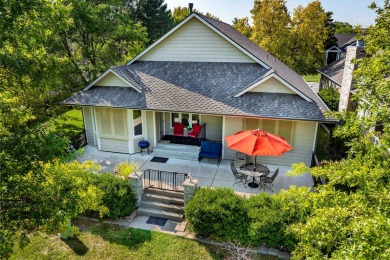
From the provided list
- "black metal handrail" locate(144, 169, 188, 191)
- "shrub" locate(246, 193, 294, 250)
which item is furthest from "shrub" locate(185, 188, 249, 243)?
"black metal handrail" locate(144, 169, 188, 191)

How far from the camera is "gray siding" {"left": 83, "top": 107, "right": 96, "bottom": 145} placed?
1615 cm

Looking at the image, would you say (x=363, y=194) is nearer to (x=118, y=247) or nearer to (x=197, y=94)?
(x=118, y=247)

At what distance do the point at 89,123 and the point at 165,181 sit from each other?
7324 millimetres

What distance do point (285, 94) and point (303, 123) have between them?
194cm

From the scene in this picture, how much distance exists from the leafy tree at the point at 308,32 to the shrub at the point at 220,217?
30.3 metres

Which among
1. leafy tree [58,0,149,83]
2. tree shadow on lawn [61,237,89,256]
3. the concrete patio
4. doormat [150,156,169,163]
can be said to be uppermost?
leafy tree [58,0,149,83]

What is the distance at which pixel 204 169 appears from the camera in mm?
13828

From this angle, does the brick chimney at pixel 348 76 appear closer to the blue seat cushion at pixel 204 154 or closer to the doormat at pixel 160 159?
the blue seat cushion at pixel 204 154

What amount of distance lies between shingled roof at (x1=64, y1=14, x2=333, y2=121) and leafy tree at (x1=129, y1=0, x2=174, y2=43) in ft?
93.8

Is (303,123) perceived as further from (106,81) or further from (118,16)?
(118,16)

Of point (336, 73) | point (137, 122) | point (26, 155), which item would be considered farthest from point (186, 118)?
point (336, 73)

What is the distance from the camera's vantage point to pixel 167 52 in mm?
18188

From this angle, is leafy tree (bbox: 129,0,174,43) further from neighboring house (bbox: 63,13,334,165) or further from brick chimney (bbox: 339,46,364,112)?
brick chimney (bbox: 339,46,364,112)

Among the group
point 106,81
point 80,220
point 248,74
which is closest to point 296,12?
point 248,74
